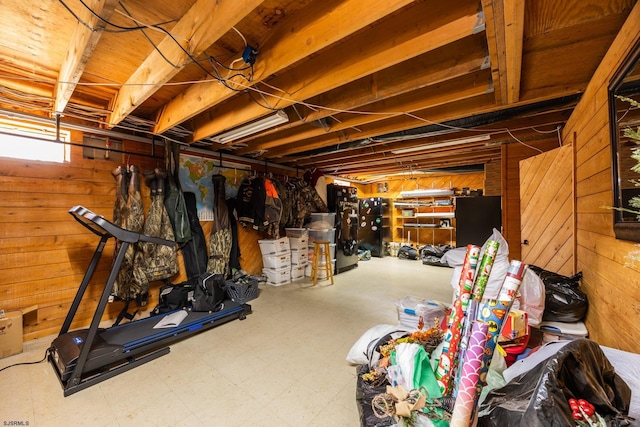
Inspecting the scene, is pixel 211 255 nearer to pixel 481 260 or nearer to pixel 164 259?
pixel 164 259

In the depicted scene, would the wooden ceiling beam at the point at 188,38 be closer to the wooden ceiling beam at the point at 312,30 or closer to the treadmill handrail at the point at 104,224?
the wooden ceiling beam at the point at 312,30

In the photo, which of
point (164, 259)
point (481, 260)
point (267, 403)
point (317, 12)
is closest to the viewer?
point (481, 260)

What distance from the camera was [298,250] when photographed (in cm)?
477

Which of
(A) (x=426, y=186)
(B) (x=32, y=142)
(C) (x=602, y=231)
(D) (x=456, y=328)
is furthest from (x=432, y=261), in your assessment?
(B) (x=32, y=142)

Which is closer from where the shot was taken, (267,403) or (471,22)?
(471,22)

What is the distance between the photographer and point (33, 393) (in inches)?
69.1

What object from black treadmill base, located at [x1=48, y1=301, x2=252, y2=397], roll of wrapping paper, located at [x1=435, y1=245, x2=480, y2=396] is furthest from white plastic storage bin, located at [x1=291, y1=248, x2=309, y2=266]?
roll of wrapping paper, located at [x1=435, y1=245, x2=480, y2=396]

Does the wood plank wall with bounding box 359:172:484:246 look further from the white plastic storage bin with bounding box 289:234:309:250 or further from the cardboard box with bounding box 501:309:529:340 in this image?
the cardboard box with bounding box 501:309:529:340

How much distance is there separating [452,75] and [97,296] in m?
4.31

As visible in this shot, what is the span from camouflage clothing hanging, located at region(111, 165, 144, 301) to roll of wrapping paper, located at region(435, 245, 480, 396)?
11.0ft

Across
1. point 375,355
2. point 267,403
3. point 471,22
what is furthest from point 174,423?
point 471,22

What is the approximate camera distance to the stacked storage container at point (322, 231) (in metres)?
5.01

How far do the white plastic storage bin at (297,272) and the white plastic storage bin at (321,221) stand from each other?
2.84 feet

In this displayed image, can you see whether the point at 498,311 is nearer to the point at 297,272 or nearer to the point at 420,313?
the point at 420,313
